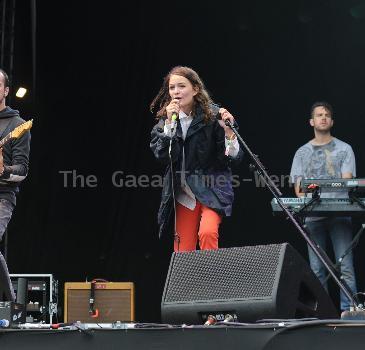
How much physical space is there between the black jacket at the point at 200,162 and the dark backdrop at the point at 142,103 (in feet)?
10.3

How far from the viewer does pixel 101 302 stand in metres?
6.00

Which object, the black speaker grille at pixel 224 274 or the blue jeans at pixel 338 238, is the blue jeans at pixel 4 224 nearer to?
the black speaker grille at pixel 224 274

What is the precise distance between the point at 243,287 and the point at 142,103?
17.6 ft

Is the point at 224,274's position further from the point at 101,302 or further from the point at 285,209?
the point at 101,302

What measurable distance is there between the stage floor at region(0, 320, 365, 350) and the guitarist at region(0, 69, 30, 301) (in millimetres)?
2421

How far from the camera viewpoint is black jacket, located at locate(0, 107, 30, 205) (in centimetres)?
480

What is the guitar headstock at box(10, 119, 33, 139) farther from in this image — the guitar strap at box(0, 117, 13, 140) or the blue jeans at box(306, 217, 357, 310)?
the blue jeans at box(306, 217, 357, 310)

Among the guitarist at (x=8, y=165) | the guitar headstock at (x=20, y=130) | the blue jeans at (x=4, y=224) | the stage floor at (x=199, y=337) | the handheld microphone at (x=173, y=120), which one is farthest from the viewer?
the guitar headstock at (x=20, y=130)

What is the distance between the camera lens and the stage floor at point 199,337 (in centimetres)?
212

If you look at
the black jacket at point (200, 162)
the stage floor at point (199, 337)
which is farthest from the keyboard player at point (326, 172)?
the stage floor at point (199, 337)

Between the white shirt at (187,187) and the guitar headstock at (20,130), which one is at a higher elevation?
the guitar headstock at (20,130)

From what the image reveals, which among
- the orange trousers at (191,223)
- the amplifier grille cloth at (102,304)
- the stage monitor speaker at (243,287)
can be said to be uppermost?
the orange trousers at (191,223)

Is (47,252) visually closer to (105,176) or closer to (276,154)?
(105,176)

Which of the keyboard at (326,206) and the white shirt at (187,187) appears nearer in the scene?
the white shirt at (187,187)
